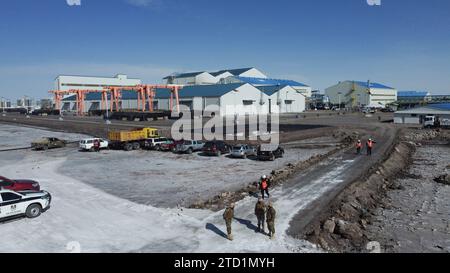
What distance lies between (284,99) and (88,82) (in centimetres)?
9518

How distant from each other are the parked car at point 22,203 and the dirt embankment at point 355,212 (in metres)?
13.0

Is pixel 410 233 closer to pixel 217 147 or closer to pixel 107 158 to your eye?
pixel 217 147

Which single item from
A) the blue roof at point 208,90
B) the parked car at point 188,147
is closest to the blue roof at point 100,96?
the blue roof at point 208,90

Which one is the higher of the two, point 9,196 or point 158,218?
point 9,196

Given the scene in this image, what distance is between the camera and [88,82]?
170500 mm

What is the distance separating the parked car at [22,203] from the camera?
57.0 feet

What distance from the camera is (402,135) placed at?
173ft

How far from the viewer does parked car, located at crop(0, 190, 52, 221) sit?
57.0ft

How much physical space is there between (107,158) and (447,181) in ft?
97.4

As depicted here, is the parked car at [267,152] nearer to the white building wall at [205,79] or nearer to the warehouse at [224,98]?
the warehouse at [224,98]

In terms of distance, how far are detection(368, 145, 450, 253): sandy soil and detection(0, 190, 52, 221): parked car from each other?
15.9m

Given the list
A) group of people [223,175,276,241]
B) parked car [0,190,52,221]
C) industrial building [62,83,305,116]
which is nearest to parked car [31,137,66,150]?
parked car [0,190,52,221]

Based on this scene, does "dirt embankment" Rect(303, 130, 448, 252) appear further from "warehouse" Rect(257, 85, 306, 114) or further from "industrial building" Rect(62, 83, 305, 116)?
"warehouse" Rect(257, 85, 306, 114)
